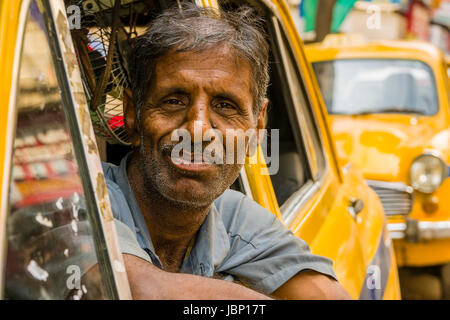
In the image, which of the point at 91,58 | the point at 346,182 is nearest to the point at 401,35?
the point at 346,182

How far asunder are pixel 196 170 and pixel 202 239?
21 centimetres

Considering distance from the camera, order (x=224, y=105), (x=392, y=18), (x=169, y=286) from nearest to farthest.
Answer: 1. (x=169, y=286)
2. (x=224, y=105)
3. (x=392, y=18)

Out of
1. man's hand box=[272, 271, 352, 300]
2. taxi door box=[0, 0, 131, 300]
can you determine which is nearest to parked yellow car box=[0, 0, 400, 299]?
taxi door box=[0, 0, 131, 300]

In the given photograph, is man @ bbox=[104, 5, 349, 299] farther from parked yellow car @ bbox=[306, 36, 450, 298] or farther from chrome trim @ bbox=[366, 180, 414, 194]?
chrome trim @ bbox=[366, 180, 414, 194]

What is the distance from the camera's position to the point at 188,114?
1.42m

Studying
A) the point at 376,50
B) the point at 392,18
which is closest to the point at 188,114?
the point at 376,50

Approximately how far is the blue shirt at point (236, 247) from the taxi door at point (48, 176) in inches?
10.9

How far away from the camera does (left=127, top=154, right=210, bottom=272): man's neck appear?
4.84 feet

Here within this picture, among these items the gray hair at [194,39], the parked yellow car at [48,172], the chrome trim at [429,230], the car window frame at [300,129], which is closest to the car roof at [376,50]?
the chrome trim at [429,230]

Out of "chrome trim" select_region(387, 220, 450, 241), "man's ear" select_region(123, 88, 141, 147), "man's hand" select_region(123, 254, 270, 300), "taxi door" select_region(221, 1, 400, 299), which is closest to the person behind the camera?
"man's hand" select_region(123, 254, 270, 300)

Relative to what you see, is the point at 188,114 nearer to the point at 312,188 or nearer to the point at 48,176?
the point at 48,176

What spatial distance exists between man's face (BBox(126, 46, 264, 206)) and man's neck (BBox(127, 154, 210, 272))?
37mm
